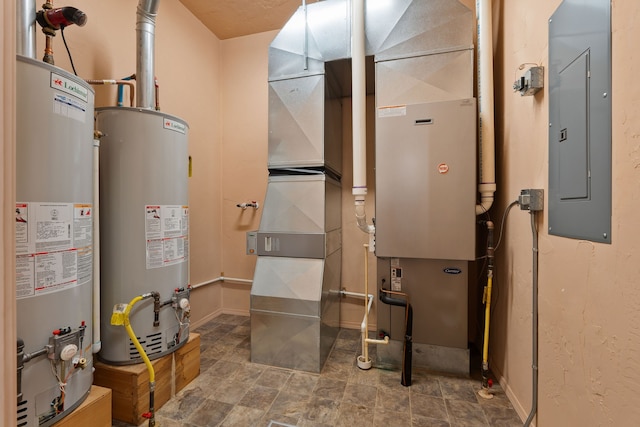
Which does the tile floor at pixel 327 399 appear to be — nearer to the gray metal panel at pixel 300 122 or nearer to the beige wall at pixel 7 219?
the beige wall at pixel 7 219

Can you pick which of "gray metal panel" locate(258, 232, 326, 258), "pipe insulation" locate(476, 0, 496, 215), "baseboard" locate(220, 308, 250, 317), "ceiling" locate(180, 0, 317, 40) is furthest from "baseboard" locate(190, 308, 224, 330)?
"ceiling" locate(180, 0, 317, 40)

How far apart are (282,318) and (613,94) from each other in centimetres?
222

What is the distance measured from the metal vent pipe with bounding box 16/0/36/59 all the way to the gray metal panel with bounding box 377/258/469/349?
2407 millimetres

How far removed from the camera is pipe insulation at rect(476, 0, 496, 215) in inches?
74.0

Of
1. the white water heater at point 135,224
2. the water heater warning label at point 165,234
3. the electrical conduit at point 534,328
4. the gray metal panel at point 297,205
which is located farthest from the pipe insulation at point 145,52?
the electrical conduit at point 534,328

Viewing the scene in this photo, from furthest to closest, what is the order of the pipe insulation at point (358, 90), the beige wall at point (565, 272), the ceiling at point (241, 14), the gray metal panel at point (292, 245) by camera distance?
the ceiling at point (241, 14) < the gray metal panel at point (292, 245) < the pipe insulation at point (358, 90) < the beige wall at point (565, 272)

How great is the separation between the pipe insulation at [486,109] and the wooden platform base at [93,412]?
2533 mm

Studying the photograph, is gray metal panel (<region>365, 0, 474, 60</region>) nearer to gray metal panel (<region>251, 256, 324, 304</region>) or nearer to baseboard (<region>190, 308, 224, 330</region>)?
gray metal panel (<region>251, 256, 324, 304</region>)

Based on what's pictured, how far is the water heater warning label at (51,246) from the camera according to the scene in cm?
107

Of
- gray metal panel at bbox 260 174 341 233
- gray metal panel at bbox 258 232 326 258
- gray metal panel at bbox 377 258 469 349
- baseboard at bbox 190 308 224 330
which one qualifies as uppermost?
gray metal panel at bbox 260 174 341 233

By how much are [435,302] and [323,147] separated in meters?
1.54

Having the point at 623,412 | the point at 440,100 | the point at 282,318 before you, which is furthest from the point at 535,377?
the point at 440,100

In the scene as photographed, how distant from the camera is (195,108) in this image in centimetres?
287

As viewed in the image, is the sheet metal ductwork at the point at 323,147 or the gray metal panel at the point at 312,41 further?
the gray metal panel at the point at 312,41
